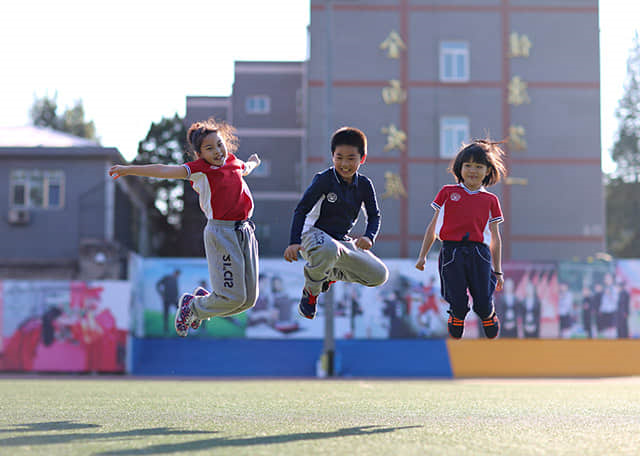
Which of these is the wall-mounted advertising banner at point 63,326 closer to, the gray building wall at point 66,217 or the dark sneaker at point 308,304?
the gray building wall at point 66,217

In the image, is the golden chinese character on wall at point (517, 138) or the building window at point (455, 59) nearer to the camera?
the golden chinese character on wall at point (517, 138)

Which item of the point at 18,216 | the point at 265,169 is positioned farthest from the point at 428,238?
the point at 265,169

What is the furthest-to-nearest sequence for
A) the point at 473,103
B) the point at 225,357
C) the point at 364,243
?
the point at 473,103
the point at 225,357
the point at 364,243

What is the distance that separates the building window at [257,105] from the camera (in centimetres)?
4116

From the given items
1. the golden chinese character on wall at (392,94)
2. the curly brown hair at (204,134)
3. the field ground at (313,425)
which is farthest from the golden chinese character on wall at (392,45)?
the curly brown hair at (204,134)

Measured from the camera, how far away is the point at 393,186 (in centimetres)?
2916

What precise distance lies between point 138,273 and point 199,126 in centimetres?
1650

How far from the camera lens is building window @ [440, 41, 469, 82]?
96.9 feet

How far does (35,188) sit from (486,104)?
15.2 m

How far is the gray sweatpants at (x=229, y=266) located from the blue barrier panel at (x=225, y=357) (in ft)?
50.7

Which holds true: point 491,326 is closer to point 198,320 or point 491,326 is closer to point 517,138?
point 198,320

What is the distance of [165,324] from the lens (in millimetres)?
23344

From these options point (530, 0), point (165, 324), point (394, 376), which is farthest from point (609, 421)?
point (530, 0)

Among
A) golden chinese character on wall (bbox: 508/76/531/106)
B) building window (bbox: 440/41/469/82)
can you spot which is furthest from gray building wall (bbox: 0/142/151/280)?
golden chinese character on wall (bbox: 508/76/531/106)
